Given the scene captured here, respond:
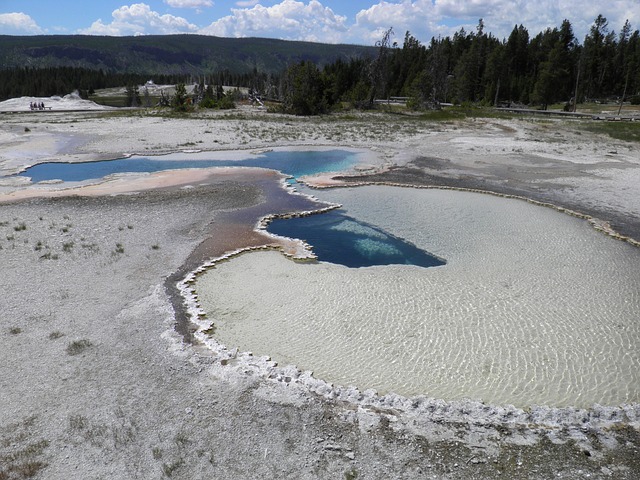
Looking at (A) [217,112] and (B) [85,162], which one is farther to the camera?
(A) [217,112]

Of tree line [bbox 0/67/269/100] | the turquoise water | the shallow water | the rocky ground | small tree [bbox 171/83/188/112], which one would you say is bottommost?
the rocky ground

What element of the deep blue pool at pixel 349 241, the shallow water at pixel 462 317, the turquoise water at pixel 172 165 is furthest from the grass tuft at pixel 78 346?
the turquoise water at pixel 172 165

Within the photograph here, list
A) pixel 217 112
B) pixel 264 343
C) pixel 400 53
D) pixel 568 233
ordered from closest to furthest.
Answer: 1. pixel 264 343
2. pixel 568 233
3. pixel 217 112
4. pixel 400 53

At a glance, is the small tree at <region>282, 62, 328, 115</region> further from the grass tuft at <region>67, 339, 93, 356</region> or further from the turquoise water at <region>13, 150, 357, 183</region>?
the grass tuft at <region>67, 339, 93, 356</region>

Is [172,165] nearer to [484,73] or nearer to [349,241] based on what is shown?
[349,241]

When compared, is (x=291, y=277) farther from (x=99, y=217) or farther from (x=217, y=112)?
(x=217, y=112)

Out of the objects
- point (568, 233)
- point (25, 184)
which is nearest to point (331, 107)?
point (25, 184)

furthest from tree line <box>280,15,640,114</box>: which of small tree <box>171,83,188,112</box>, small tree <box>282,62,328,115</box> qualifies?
small tree <box>171,83,188,112</box>
